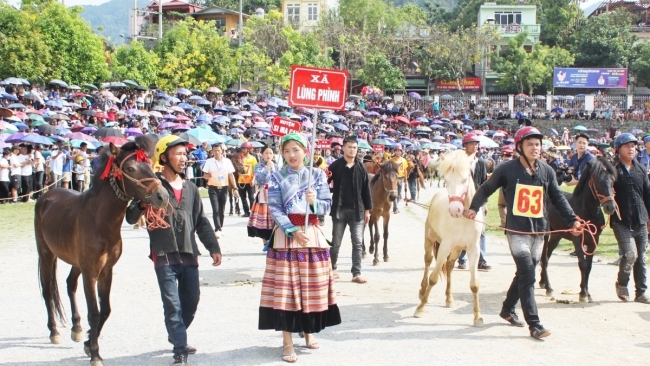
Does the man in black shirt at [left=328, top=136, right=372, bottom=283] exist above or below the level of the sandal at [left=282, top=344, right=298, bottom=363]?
above

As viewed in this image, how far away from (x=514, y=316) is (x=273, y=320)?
9.72 feet

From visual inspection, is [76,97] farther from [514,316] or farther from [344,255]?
[514,316]

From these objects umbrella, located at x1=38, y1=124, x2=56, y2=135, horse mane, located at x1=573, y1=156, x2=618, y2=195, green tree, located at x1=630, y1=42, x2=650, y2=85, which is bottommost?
horse mane, located at x1=573, y1=156, x2=618, y2=195

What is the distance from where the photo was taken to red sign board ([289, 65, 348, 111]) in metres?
7.89

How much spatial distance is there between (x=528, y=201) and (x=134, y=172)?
3998mm

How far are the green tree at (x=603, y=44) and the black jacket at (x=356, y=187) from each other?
63243mm

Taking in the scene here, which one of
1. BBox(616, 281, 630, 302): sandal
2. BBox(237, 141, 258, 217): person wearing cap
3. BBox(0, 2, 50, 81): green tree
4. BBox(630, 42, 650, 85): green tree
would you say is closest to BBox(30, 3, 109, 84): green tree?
BBox(0, 2, 50, 81): green tree

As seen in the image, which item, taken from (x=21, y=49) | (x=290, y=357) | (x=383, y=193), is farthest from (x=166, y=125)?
(x=290, y=357)

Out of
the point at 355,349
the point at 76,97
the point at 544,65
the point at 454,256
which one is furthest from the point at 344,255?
the point at 544,65

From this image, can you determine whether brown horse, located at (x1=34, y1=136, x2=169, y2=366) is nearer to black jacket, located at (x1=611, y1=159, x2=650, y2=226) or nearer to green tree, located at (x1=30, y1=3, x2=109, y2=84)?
black jacket, located at (x1=611, y1=159, x2=650, y2=226)

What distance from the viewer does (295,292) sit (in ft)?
22.7

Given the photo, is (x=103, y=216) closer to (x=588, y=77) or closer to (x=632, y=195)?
(x=632, y=195)

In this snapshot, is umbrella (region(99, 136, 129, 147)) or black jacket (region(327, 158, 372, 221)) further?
umbrella (region(99, 136, 129, 147))

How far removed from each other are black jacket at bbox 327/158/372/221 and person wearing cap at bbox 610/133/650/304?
3.46 m
